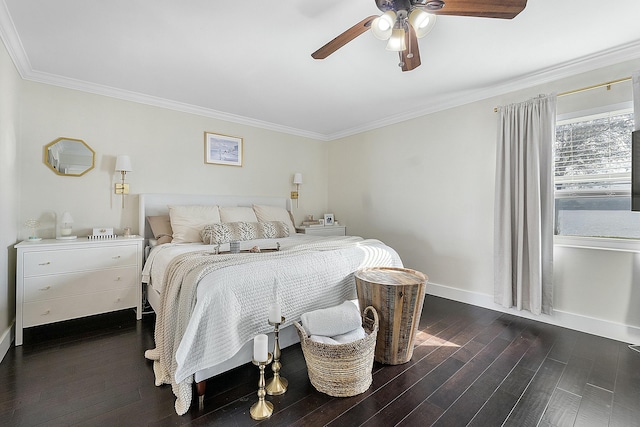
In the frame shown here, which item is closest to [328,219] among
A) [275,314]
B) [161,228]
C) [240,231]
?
[240,231]

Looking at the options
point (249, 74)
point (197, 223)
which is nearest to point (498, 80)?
point (249, 74)

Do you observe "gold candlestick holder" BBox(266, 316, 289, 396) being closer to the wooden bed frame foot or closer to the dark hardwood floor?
the dark hardwood floor

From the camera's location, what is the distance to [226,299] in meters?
1.61

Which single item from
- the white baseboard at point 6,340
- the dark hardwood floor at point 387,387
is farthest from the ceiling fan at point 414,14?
the white baseboard at point 6,340

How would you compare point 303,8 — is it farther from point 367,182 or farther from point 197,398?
point 367,182

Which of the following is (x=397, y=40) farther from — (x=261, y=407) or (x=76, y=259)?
(x=76, y=259)

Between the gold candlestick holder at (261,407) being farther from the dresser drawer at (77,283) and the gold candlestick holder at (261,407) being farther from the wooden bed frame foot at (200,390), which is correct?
the dresser drawer at (77,283)

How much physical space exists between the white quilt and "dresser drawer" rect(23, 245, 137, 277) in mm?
1071

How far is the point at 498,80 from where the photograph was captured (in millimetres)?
2875

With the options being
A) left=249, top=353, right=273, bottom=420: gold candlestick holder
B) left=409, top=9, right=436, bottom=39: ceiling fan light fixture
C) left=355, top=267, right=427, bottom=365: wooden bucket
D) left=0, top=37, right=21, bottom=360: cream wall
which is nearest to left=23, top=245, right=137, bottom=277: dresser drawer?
left=0, top=37, right=21, bottom=360: cream wall

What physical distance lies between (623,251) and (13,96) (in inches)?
208

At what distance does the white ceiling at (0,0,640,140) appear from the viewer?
1845mm

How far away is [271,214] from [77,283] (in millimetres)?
2089

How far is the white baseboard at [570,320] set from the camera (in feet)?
7.62
